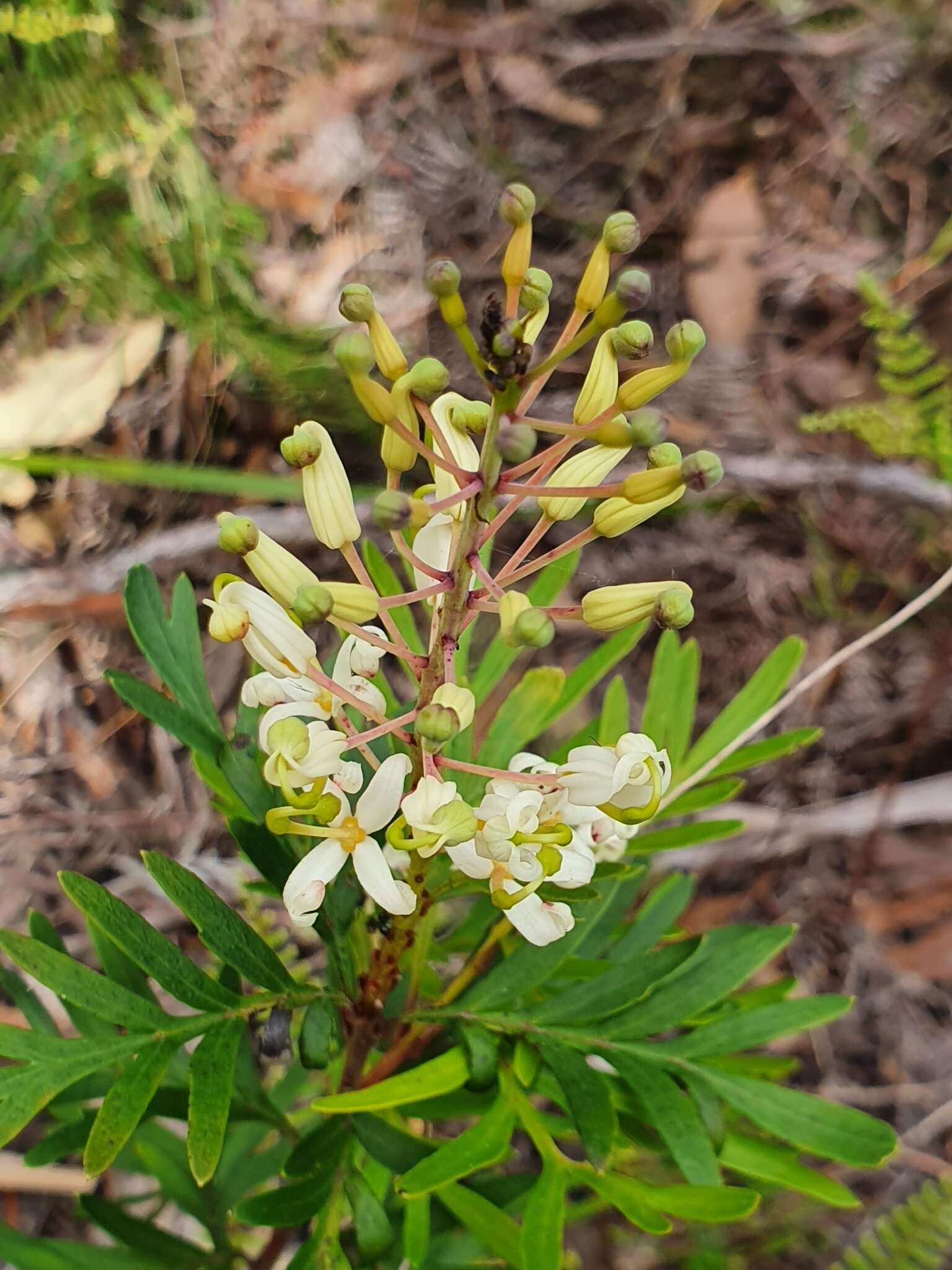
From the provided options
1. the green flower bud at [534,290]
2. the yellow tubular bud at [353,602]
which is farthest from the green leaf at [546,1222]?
the green flower bud at [534,290]

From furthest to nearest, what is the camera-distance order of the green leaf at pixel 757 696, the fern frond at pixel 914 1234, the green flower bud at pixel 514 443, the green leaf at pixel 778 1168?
1. the fern frond at pixel 914 1234
2. the green leaf at pixel 757 696
3. the green leaf at pixel 778 1168
4. the green flower bud at pixel 514 443

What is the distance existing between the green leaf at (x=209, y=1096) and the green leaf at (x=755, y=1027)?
477mm

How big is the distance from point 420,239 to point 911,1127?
2488 mm

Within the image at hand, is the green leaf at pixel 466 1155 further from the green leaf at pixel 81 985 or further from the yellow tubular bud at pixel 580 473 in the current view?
the yellow tubular bud at pixel 580 473

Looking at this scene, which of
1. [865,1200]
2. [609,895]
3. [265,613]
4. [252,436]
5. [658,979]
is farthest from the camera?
[252,436]

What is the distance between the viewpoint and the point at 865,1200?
194cm

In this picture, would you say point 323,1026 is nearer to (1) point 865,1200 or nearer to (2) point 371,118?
(1) point 865,1200

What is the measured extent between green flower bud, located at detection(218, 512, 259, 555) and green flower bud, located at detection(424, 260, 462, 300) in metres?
0.25

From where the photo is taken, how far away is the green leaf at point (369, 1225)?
3.05 ft

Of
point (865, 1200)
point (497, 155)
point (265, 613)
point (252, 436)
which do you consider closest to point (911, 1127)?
point (865, 1200)

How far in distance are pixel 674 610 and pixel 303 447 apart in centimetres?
35

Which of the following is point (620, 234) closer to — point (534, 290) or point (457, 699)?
point (534, 290)

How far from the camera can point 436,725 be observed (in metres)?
0.76

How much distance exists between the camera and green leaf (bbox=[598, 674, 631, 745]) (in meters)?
1.31
